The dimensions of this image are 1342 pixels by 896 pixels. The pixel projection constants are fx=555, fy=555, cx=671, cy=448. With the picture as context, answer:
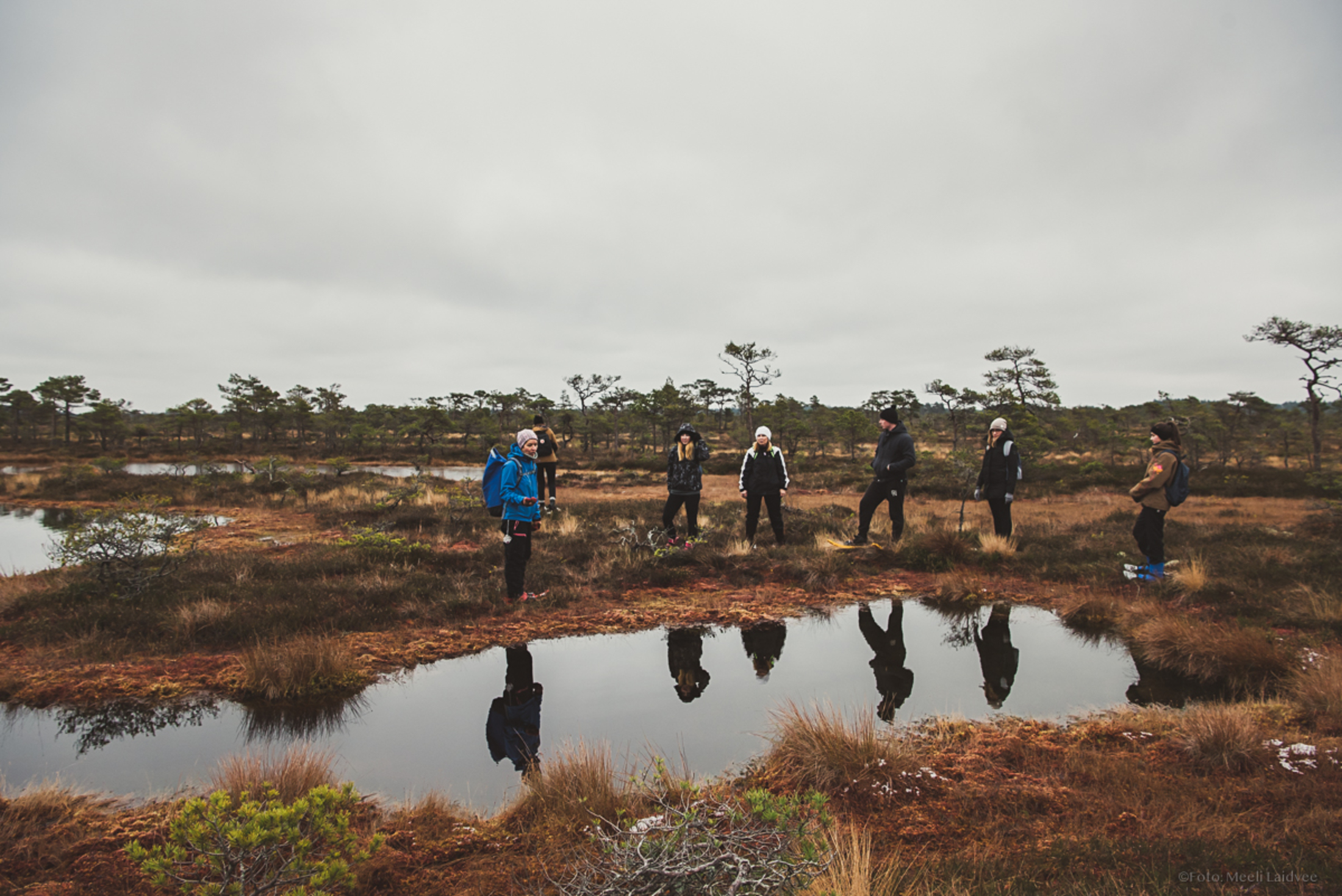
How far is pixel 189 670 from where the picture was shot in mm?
5078

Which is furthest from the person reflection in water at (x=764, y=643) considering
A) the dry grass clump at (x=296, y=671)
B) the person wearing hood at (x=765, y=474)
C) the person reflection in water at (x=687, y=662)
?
the dry grass clump at (x=296, y=671)

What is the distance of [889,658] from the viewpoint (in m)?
5.46

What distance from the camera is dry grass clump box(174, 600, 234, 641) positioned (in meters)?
5.82

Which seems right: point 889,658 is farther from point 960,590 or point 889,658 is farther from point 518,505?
point 518,505

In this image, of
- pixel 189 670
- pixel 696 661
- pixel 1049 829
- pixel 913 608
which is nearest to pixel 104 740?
pixel 189 670

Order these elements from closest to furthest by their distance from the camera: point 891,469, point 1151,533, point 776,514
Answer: point 1151,533, point 891,469, point 776,514

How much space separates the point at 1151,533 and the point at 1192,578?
25.1 inches

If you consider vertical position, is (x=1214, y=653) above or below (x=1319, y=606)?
below

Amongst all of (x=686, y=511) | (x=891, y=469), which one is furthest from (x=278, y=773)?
(x=891, y=469)

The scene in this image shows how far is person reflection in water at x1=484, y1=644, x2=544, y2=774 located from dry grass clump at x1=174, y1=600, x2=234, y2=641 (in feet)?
11.3

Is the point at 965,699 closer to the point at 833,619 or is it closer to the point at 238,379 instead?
the point at 833,619

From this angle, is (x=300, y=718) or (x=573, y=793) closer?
(x=573, y=793)

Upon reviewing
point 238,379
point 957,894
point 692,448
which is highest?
point 238,379

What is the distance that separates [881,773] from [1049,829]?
0.86 metres
